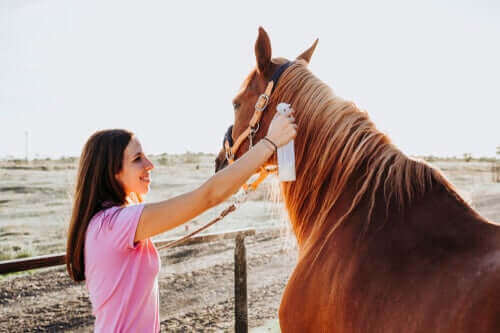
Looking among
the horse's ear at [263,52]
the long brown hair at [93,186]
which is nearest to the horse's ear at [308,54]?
the horse's ear at [263,52]

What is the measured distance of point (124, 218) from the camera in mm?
1771

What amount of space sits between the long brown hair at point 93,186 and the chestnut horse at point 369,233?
2.98ft

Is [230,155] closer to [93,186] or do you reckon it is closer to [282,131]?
[282,131]

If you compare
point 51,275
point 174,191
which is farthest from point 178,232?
point 174,191

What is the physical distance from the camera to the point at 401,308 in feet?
4.81

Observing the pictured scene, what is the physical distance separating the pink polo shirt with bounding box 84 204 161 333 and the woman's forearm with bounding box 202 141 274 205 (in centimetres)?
34

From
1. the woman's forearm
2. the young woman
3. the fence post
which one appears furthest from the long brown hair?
the fence post

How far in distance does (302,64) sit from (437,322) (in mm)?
1661

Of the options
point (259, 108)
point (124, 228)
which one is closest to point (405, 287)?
point (124, 228)

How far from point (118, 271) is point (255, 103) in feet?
4.35

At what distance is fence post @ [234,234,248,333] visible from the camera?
4.59 m

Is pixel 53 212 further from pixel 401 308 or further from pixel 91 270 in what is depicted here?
pixel 401 308

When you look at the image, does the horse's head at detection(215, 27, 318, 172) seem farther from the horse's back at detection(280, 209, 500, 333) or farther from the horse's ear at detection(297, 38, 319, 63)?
the horse's back at detection(280, 209, 500, 333)

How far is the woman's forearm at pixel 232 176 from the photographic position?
1.79 meters
